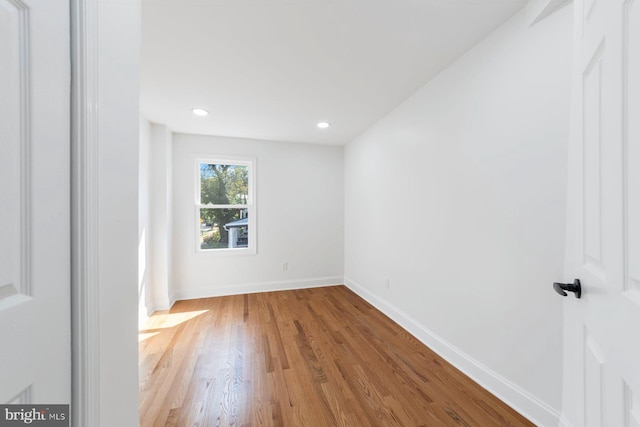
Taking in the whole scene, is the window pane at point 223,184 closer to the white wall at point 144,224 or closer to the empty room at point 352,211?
the empty room at point 352,211

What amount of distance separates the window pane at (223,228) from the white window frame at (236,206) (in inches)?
2.1

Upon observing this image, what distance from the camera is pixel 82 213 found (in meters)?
0.67

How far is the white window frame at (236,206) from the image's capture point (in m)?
3.39

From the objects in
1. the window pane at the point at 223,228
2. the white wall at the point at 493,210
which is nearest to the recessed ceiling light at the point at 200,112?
the window pane at the point at 223,228

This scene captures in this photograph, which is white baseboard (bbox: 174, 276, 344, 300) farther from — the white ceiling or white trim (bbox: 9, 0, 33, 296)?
white trim (bbox: 9, 0, 33, 296)

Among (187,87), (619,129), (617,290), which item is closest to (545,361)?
(617,290)

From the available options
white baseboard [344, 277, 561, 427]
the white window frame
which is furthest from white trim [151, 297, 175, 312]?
white baseboard [344, 277, 561, 427]

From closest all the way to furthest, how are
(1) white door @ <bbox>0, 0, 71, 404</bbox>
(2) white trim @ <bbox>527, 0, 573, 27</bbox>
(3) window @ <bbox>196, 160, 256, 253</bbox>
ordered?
(1) white door @ <bbox>0, 0, 71, 404</bbox> → (2) white trim @ <bbox>527, 0, 573, 27</bbox> → (3) window @ <bbox>196, 160, 256, 253</bbox>

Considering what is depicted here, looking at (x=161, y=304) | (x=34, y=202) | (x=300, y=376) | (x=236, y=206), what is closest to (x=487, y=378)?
(x=300, y=376)

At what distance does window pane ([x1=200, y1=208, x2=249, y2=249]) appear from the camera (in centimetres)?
345

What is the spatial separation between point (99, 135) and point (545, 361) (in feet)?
7.48

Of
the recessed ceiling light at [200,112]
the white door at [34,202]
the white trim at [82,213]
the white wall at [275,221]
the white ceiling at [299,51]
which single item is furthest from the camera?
the white wall at [275,221]

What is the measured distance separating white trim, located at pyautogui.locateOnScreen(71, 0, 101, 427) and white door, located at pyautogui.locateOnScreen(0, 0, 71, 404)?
0.02 metres

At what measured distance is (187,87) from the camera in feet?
6.93
